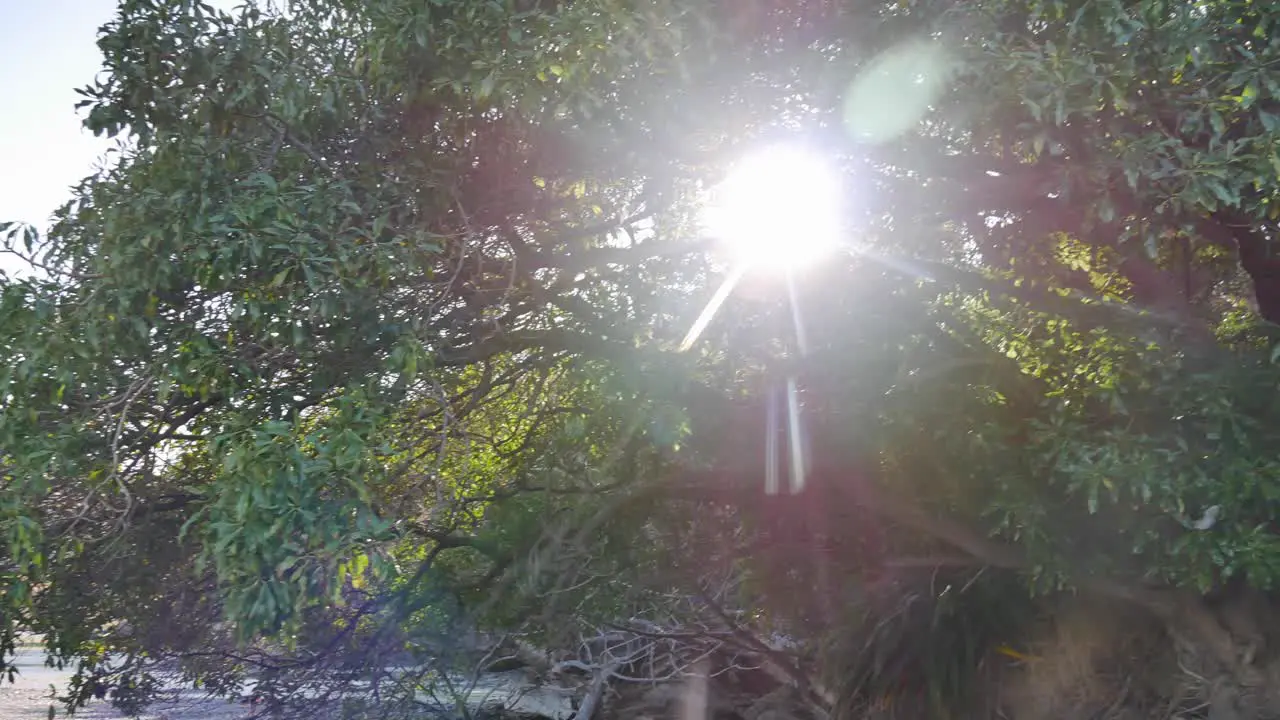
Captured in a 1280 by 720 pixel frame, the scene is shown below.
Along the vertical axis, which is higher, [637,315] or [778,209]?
[778,209]

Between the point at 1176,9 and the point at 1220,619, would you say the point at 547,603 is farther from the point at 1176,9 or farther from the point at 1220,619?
the point at 1176,9

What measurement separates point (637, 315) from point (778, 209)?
105 cm

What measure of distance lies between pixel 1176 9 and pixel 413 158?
3.91 m

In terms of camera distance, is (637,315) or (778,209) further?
(637,315)

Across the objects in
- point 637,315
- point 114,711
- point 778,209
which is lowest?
point 114,711

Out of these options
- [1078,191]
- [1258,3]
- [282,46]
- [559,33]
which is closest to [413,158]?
[282,46]

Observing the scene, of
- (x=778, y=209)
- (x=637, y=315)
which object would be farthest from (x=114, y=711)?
(x=778, y=209)

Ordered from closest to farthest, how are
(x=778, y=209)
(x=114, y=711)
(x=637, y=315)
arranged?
(x=778, y=209) → (x=637, y=315) → (x=114, y=711)

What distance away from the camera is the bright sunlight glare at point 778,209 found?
6.84m

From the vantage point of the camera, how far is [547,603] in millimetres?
9469

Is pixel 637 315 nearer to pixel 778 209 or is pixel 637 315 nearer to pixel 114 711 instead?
pixel 778 209

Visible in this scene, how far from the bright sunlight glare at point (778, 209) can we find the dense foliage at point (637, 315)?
12cm

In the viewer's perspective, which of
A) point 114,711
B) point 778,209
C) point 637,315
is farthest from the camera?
point 114,711

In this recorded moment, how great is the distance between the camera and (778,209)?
693cm
